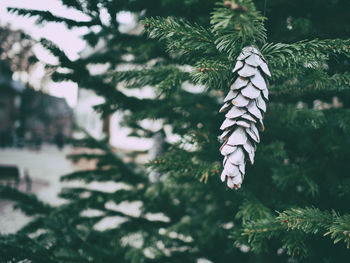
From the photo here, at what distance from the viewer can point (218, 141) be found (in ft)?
4.00

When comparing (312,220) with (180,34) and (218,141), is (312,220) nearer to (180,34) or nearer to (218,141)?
(218,141)

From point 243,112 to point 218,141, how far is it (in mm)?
598

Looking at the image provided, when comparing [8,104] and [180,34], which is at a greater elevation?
[180,34]

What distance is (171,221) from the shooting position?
72.6 inches

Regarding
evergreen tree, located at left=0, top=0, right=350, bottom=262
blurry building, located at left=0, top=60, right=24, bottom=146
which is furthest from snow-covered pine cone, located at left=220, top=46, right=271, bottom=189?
blurry building, located at left=0, top=60, right=24, bottom=146

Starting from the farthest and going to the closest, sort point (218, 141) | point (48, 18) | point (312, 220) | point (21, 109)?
point (21, 109) → point (218, 141) → point (48, 18) → point (312, 220)

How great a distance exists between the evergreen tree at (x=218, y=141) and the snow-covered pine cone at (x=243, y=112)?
0.22 ft

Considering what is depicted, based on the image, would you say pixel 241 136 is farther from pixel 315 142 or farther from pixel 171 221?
pixel 171 221

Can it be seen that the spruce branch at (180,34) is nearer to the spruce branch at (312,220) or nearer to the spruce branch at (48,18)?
the spruce branch at (48,18)

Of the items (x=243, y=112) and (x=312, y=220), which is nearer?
(x=243, y=112)

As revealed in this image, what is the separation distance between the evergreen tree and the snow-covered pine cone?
67 millimetres

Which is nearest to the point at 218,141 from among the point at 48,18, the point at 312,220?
the point at 312,220

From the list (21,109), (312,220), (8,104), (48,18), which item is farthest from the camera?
(8,104)

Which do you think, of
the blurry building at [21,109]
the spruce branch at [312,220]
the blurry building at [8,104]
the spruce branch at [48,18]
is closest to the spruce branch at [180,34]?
the spruce branch at [48,18]
